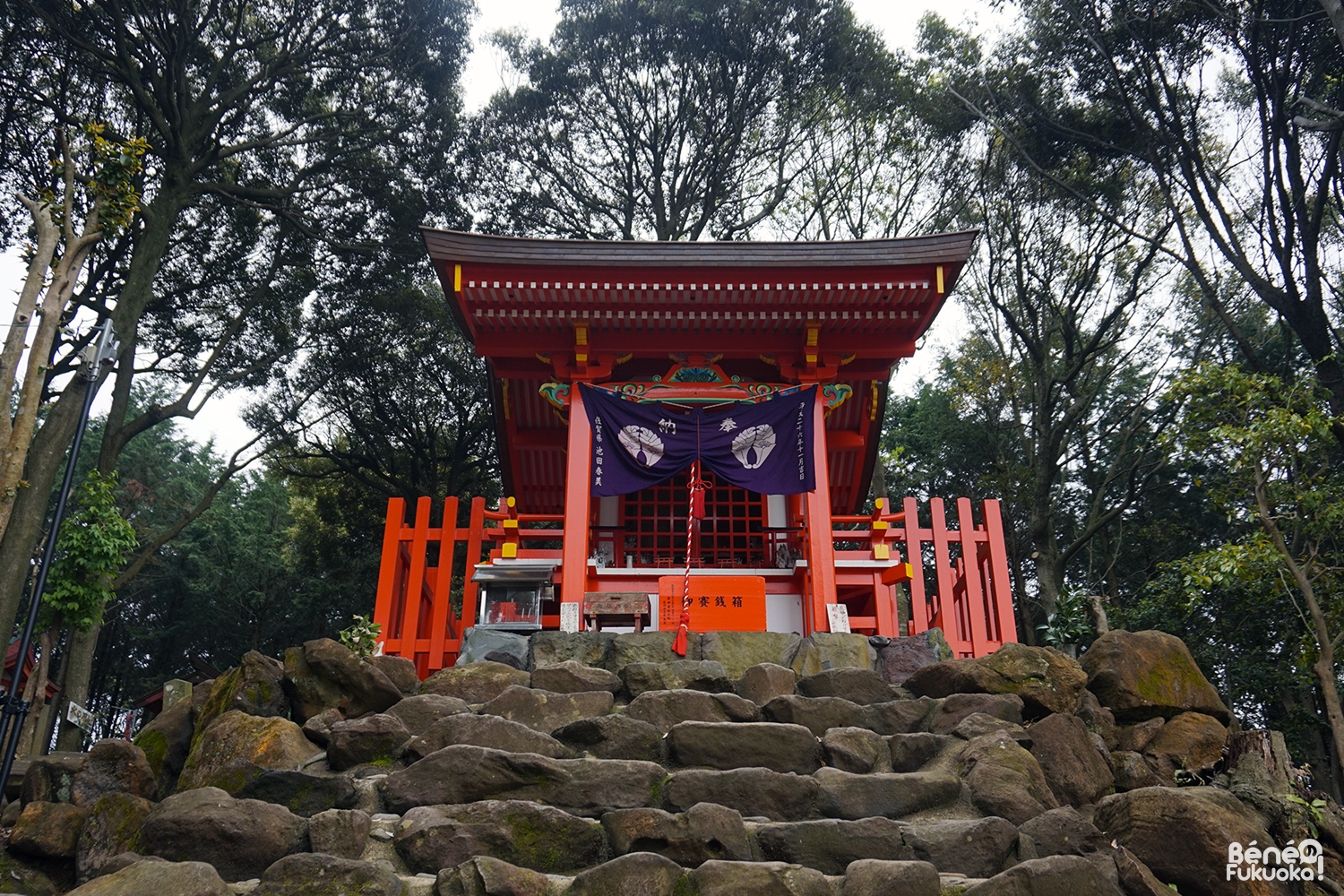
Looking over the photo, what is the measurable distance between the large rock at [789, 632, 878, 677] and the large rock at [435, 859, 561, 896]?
3.28 meters

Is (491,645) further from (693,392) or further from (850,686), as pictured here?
(693,392)

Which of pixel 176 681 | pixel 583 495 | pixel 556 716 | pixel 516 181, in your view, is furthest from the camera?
pixel 516 181

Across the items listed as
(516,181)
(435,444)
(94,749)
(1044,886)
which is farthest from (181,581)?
(1044,886)

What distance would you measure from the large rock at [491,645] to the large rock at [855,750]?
2.89 meters

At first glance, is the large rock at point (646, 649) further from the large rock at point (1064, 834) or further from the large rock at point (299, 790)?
the large rock at point (1064, 834)

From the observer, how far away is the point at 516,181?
18422 millimetres

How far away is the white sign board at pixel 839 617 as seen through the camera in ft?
27.8

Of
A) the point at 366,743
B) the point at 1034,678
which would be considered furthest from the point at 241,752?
the point at 1034,678

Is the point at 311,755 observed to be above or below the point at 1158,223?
below

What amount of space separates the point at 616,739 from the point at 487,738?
30.5 inches

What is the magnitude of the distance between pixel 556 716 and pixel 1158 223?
15319 mm

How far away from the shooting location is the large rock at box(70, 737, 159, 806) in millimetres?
5293

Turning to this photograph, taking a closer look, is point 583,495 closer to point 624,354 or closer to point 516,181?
point 624,354

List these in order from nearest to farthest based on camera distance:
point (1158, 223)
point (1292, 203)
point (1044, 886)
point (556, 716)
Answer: point (1044, 886) → point (556, 716) → point (1292, 203) → point (1158, 223)
